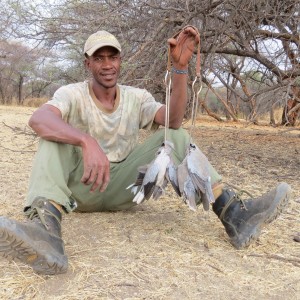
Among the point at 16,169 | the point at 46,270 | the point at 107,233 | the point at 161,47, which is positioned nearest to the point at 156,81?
the point at 161,47

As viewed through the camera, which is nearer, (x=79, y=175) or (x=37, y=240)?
(x=37, y=240)

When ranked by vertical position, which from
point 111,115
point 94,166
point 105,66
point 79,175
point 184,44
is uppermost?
point 184,44

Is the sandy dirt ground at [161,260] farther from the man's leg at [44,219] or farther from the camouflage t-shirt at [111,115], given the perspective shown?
the camouflage t-shirt at [111,115]

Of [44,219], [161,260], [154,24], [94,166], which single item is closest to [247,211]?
[161,260]

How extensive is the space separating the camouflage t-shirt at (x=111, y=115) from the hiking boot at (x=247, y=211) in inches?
25.7

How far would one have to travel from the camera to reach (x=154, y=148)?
8.91 ft

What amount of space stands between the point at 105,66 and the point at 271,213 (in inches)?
47.1

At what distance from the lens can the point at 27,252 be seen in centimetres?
193

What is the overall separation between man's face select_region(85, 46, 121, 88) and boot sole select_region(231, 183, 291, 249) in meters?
1.08

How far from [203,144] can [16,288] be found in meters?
5.20

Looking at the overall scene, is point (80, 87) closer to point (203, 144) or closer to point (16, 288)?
point (16, 288)

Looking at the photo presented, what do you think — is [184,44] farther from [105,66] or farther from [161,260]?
[161,260]

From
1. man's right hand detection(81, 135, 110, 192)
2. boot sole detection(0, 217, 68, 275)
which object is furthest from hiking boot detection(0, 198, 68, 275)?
man's right hand detection(81, 135, 110, 192)

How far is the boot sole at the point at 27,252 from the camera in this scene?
1874 mm
